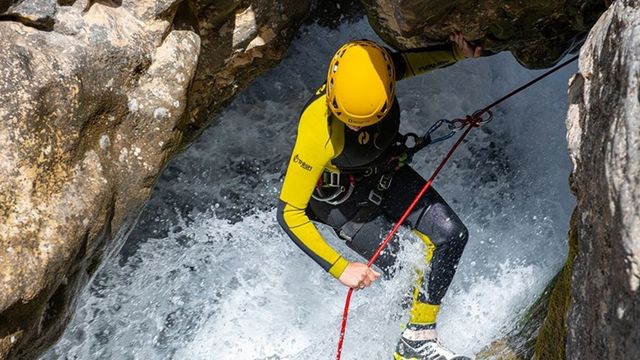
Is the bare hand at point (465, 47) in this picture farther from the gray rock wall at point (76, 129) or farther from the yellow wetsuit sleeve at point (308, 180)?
the gray rock wall at point (76, 129)

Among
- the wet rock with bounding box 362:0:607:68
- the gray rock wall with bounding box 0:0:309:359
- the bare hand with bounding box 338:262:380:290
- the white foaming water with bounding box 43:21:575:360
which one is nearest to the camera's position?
the gray rock wall with bounding box 0:0:309:359

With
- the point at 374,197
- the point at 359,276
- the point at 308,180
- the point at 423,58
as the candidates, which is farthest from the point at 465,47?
the point at 359,276

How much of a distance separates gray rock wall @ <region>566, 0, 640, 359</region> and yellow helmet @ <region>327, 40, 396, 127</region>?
109 centimetres

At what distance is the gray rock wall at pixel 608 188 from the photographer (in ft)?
8.27

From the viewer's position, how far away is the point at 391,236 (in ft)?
15.5

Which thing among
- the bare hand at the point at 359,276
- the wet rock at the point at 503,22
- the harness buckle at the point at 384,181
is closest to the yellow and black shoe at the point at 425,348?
the bare hand at the point at 359,276

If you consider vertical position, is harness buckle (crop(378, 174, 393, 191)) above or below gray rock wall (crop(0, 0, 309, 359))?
below

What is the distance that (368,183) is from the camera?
4.76m

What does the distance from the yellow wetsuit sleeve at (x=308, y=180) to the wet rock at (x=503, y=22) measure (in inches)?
31.6

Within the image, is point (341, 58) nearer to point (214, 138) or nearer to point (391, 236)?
point (391, 236)

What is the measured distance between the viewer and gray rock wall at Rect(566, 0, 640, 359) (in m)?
2.52

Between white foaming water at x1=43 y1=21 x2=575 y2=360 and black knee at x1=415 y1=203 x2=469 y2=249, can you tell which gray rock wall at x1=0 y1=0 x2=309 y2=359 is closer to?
white foaming water at x1=43 y1=21 x2=575 y2=360

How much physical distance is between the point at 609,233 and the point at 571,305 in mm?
569

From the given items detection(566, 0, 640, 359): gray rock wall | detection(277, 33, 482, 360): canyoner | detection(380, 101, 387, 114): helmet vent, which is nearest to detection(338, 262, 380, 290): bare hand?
detection(277, 33, 482, 360): canyoner
